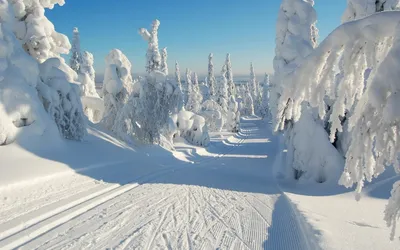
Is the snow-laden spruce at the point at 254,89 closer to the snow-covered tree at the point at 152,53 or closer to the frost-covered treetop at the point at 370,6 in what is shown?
the snow-covered tree at the point at 152,53

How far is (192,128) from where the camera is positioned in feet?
93.9

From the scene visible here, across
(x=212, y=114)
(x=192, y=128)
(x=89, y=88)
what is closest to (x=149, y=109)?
(x=192, y=128)

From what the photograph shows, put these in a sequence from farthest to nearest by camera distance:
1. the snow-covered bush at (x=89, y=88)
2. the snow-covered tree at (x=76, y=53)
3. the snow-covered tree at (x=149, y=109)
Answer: the snow-covered tree at (x=76, y=53), the snow-covered bush at (x=89, y=88), the snow-covered tree at (x=149, y=109)

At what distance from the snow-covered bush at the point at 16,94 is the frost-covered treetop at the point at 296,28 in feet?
42.7

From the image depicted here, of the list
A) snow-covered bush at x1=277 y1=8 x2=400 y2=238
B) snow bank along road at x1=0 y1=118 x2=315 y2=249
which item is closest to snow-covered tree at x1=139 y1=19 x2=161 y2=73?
snow bank along road at x1=0 y1=118 x2=315 y2=249

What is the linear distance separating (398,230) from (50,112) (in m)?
12.6

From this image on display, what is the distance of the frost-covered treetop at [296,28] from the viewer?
18.0 m

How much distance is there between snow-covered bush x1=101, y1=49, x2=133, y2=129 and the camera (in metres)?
21.1

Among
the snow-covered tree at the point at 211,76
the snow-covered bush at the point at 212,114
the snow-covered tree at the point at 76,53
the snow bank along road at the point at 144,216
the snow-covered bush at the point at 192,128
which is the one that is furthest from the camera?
the snow-covered tree at the point at 211,76

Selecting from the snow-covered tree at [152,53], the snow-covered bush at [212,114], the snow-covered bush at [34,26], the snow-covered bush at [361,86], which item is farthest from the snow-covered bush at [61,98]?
the snow-covered bush at [212,114]

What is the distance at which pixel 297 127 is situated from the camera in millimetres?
13914

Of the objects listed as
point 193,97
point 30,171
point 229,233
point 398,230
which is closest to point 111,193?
point 30,171

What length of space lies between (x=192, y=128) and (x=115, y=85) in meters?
9.62

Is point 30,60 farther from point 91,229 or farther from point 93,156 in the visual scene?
point 91,229
